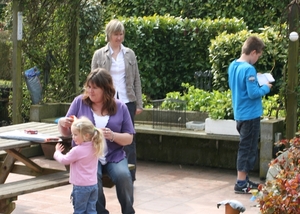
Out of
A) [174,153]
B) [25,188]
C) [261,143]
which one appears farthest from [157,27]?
[25,188]

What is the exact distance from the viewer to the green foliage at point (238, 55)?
9688 millimetres

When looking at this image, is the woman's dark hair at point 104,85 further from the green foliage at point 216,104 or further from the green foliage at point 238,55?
the green foliage at point 238,55

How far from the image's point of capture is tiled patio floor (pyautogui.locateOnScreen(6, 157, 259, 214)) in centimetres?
689

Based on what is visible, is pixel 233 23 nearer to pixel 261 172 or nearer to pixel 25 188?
pixel 261 172

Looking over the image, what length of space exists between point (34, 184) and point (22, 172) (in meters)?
0.87

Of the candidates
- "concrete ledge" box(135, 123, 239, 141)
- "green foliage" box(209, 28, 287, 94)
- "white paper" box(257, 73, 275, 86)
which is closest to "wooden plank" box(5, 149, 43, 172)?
"concrete ledge" box(135, 123, 239, 141)

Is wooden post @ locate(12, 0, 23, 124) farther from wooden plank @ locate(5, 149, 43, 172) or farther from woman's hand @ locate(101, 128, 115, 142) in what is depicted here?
woman's hand @ locate(101, 128, 115, 142)

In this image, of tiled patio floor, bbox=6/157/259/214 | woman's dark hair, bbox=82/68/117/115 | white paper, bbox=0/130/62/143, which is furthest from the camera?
tiled patio floor, bbox=6/157/259/214

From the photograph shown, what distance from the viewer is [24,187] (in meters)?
5.98

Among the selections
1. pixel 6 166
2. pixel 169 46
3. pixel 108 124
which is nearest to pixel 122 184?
pixel 108 124

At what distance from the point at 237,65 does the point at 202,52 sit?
15.0 ft

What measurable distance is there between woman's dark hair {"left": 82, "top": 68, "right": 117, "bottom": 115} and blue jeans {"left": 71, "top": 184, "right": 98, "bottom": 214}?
70cm

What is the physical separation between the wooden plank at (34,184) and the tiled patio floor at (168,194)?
510mm

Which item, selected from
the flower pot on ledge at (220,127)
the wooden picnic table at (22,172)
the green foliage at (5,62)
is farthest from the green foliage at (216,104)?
the green foliage at (5,62)
